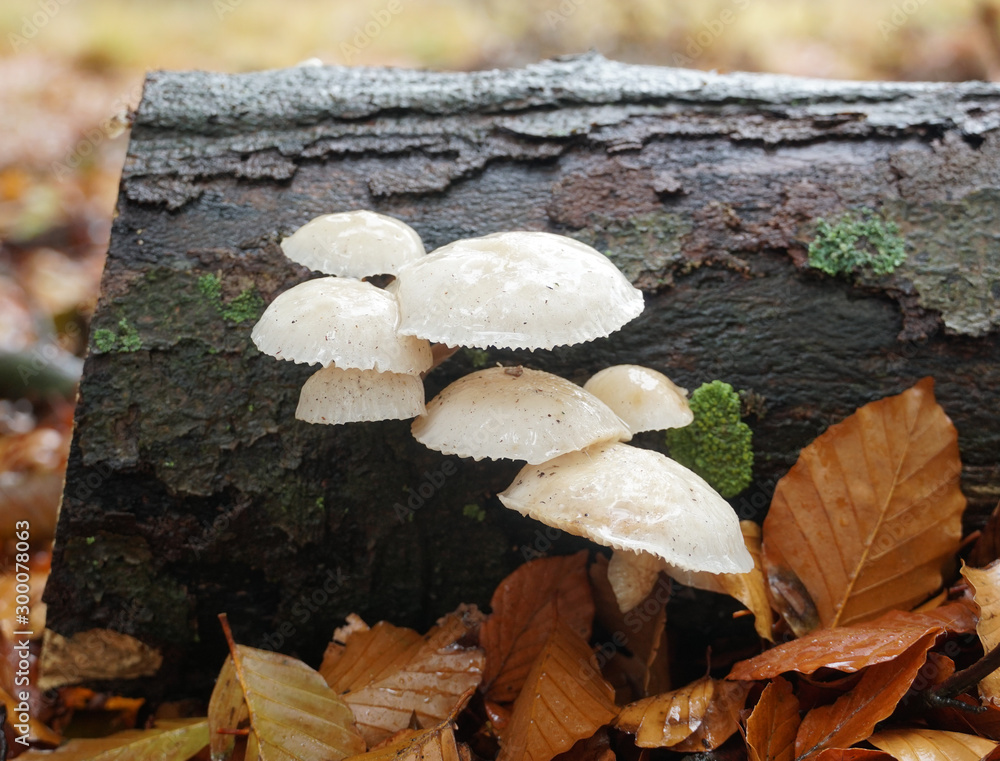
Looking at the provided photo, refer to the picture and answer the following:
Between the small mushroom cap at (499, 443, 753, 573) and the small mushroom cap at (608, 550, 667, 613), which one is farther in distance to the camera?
the small mushroom cap at (608, 550, 667, 613)

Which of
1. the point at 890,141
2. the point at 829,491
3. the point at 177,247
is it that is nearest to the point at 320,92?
the point at 177,247

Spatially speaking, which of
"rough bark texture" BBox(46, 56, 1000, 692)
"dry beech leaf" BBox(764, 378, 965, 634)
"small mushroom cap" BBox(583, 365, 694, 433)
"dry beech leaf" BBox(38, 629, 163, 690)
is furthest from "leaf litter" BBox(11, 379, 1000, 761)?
"small mushroom cap" BBox(583, 365, 694, 433)

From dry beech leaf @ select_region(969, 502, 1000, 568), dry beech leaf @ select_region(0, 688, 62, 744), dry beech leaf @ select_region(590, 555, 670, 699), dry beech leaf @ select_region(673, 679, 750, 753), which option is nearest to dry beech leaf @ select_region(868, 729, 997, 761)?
dry beech leaf @ select_region(673, 679, 750, 753)

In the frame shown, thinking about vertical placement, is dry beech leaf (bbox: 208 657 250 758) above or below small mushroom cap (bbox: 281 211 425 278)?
below

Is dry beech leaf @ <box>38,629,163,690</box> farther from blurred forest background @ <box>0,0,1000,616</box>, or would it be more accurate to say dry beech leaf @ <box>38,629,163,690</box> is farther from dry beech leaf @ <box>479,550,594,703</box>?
blurred forest background @ <box>0,0,1000,616</box>

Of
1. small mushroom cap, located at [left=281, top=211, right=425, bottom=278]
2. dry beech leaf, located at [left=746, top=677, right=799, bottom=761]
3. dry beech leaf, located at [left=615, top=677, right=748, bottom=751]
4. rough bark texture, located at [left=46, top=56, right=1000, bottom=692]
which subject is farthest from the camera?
rough bark texture, located at [left=46, top=56, right=1000, bottom=692]

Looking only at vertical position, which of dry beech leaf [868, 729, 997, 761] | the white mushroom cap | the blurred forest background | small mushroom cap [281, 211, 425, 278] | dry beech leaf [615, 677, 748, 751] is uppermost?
the blurred forest background

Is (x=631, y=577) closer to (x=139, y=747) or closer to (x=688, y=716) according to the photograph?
(x=688, y=716)

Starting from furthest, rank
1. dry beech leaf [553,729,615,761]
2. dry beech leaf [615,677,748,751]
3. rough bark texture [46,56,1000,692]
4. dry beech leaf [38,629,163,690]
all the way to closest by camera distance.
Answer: dry beech leaf [38,629,163,690] → rough bark texture [46,56,1000,692] → dry beech leaf [553,729,615,761] → dry beech leaf [615,677,748,751]
